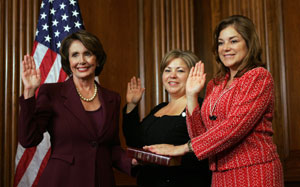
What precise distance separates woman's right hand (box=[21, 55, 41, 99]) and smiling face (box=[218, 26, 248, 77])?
3.59 ft

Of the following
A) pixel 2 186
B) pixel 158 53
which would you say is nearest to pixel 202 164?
pixel 158 53

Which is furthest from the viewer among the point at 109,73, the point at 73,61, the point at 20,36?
the point at 109,73

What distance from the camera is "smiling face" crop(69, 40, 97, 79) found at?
8.09 feet

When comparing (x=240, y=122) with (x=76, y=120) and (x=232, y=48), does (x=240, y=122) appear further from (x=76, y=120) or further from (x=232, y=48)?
(x=76, y=120)

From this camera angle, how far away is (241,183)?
181cm

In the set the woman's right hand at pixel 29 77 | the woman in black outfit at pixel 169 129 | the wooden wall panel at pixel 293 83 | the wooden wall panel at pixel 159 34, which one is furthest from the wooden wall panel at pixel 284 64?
the woman's right hand at pixel 29 77

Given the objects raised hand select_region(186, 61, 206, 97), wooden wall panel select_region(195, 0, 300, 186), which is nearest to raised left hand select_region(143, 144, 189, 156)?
raised hand select_region(186, 61, 206, 97)

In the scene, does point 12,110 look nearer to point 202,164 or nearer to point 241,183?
point 202,164

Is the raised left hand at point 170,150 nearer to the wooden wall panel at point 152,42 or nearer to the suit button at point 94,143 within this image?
the suit button at point 94,143

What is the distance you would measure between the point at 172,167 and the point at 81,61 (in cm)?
95

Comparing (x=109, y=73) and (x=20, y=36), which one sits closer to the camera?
(x=20, y=36)

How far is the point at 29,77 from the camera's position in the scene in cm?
211

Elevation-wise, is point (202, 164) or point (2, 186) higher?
point (202, 164)

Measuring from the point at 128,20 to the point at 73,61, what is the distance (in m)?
1.52
